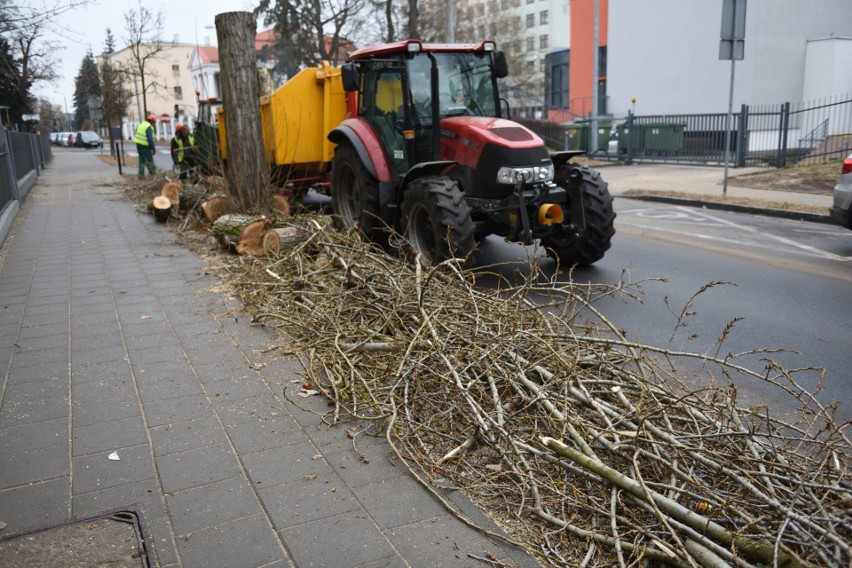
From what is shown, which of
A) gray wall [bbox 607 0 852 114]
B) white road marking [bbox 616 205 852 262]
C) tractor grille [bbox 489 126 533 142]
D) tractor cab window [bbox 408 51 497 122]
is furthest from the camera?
gray wall [bbox 607 0 852 114]

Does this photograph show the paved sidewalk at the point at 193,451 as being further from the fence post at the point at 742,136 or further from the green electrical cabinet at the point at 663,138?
the green electrical cabinet at the point at 663,138

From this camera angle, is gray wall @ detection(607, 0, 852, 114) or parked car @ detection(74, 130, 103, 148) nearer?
gray wall @ detection(607, 0, 852, 114)

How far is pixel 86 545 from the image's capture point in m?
2.99

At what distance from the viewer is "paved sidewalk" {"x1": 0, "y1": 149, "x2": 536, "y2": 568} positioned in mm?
3006

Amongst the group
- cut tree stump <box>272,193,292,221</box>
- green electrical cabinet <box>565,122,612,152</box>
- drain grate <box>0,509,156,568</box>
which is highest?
green electrical cabinet <box>565,122,612,152</box>

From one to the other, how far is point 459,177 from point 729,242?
4.60 meters

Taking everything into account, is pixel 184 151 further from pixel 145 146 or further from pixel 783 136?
pixel 783 136

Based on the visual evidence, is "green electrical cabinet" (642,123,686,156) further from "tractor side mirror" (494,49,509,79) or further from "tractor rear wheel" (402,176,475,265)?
"tractor rear wheel" (402,176,475,265)

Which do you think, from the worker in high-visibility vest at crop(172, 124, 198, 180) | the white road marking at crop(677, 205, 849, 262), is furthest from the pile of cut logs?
the white road marking at crop(677, 205, 849, 262)

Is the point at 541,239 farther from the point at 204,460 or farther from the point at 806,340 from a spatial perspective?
the point at 204,460

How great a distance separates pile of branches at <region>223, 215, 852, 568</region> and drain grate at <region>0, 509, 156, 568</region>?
4.15ft

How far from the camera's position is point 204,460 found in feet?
12.1

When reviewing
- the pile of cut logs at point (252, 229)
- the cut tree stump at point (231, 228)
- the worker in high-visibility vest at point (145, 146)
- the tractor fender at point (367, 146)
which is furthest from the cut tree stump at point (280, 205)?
the worker in high-visibility vest at point (145, 146)

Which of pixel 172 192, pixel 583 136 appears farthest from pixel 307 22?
pixel 172 192
